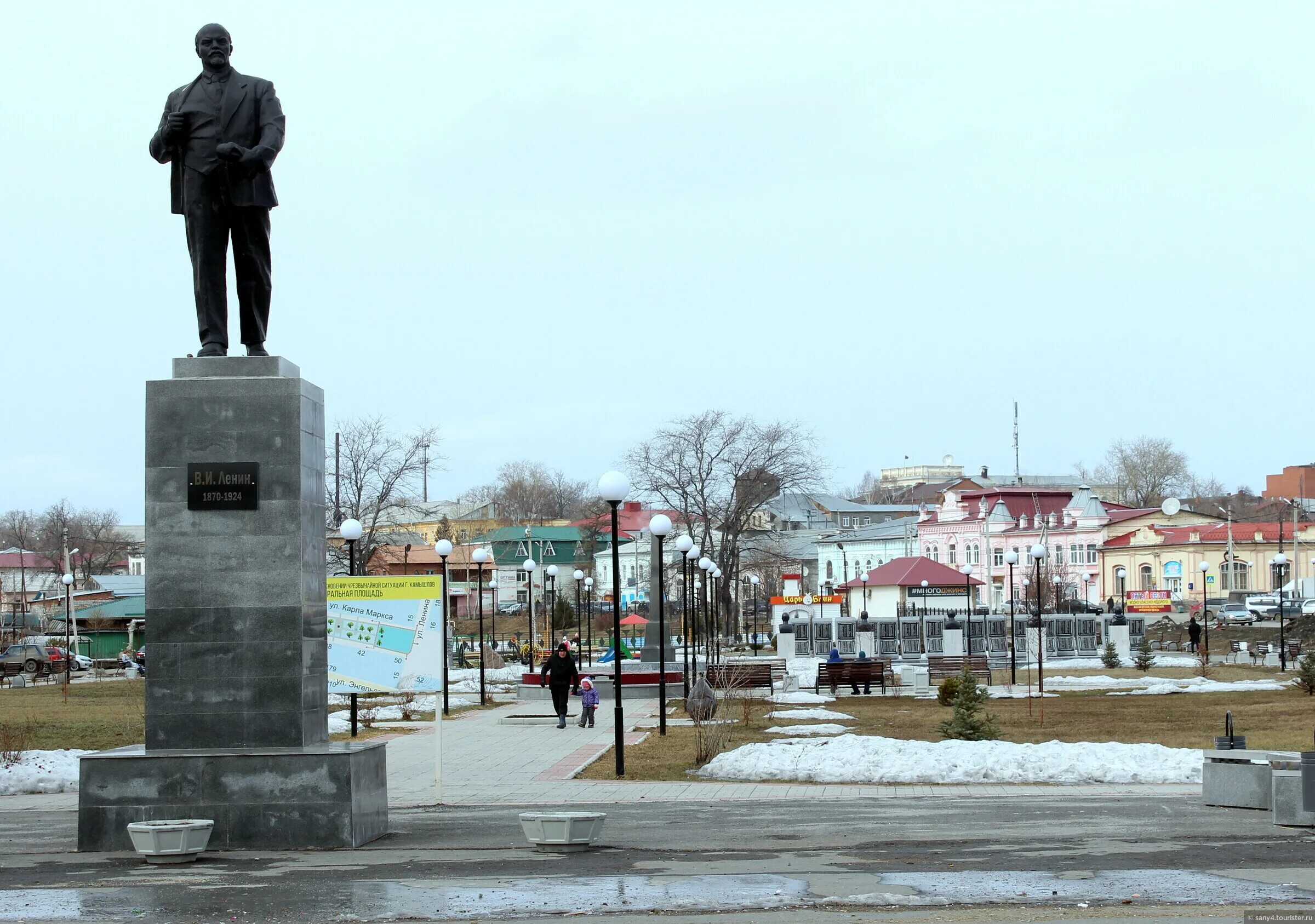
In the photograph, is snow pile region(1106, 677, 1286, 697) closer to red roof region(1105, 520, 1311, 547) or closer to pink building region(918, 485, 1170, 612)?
pink building region(918, 485, 1170, 612)

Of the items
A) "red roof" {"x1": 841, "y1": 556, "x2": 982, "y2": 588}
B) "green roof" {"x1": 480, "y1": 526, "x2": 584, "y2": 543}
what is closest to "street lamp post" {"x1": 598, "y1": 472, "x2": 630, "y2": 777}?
"red roof" {"x1": 841, "y1": 556, "x2": 982, "y2": 588}

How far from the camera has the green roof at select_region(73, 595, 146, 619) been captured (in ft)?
249

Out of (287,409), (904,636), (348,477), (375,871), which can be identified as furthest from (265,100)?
(348,477)

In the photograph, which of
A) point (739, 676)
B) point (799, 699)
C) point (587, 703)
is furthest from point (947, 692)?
point (587, 703)

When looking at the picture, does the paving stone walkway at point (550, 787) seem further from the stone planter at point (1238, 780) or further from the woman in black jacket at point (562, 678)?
the woman in black jacket at point (562, 678)

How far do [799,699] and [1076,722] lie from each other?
863cm

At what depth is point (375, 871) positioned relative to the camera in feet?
33.3

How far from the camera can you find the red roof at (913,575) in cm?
6969

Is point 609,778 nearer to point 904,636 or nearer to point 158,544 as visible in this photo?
point 158,544

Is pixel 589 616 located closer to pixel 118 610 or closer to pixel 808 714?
pixel 118 610

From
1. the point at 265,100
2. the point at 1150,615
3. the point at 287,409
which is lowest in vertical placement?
the point at 1150,615

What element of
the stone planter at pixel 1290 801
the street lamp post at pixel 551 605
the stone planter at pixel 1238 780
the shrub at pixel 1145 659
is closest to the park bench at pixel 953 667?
the shrub at pixel 1145 659

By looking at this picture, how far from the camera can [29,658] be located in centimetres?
6044

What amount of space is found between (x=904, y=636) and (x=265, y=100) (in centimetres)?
4863
